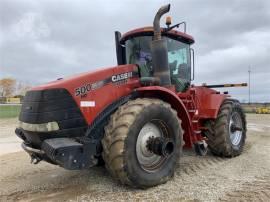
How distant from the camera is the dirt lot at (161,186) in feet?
15.1

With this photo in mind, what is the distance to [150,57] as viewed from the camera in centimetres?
622

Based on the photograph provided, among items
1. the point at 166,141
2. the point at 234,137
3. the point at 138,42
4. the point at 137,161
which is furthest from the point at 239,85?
the point at 137,161

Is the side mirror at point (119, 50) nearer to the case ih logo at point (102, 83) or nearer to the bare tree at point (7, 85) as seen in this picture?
the case ih logo at point (102, 83)

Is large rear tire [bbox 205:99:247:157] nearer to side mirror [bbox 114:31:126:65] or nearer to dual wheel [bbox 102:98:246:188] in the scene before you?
dual wheel [bbox 102:98:246:188]

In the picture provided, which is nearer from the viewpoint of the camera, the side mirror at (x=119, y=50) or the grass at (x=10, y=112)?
the side mirror at (x=119, y=50)

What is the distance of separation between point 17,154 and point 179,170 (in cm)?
465

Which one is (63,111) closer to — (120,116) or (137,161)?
(120,116)

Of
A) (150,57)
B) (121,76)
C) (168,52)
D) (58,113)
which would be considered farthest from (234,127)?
(58,113)

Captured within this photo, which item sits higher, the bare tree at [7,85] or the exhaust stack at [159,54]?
the exhaust stack at [159,54]

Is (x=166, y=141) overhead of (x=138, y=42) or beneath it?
beneath

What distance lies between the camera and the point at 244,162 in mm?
6711

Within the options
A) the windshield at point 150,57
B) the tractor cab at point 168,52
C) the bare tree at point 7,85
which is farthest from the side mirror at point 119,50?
the bare tree at point 7,85

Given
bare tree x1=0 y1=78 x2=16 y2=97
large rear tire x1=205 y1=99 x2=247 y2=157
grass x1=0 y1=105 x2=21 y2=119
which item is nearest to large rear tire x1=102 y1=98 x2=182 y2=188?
large rear tire x1=205 y1=99 x2=247 y2=157

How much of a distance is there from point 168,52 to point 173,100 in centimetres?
134
